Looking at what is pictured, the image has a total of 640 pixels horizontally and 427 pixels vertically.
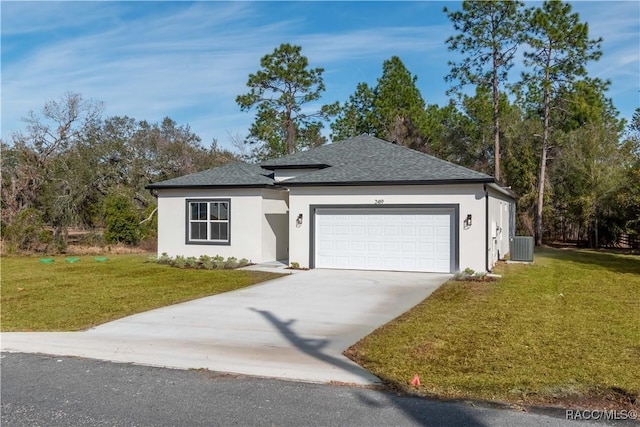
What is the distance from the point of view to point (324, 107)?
3438cm

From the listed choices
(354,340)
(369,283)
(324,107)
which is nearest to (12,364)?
(354,340)

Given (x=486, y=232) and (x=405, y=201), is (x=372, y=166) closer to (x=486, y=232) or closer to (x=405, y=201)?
(x=405, y=201)

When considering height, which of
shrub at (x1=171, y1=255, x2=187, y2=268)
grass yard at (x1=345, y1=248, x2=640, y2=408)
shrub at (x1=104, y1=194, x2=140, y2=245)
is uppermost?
shrub at (x1=104, y1=194, x2=140, y2=245)

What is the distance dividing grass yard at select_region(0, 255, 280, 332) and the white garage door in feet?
7.13

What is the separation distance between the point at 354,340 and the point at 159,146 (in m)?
33.9

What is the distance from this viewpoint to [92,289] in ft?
38.9

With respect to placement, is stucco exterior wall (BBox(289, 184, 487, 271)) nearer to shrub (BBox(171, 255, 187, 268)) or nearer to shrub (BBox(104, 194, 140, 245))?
shrub (BBox(171, 255, 187, 268))

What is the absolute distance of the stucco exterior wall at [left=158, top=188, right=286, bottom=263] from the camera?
1709cm

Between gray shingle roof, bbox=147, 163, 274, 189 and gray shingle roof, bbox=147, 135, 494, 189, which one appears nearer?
gray shingle roof, bbox=147, 135, 494, 189

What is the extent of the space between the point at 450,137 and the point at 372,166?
23.0 meters

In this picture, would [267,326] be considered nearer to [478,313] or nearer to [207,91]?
[478,313]

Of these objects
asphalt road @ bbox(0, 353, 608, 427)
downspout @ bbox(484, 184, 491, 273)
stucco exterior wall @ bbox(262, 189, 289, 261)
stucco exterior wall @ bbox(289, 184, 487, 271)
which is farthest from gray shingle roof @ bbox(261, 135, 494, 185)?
asphalt road @ bbox(0, 353, 608, 427)

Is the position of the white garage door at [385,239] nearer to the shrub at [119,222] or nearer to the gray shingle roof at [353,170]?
the gray shingle roof at [353,170]

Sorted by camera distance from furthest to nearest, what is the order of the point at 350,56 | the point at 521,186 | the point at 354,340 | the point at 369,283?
the point at 521,186 → the point at 350,56 → the point at 369,283 → the point at 354,340
